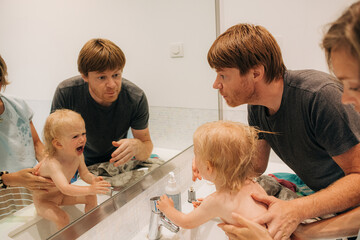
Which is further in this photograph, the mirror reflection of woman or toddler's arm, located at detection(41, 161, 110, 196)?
toddler's arm, located at detection(41, 161, 110, 196)

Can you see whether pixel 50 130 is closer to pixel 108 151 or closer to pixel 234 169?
pixel 108 151

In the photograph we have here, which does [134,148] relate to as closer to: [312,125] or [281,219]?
[281,219]

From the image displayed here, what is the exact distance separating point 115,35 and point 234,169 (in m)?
0.64

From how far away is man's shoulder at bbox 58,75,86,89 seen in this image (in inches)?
28.8

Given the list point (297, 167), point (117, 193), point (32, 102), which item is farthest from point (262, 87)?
point (32, 102)

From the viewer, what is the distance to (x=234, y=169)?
0.78 meters

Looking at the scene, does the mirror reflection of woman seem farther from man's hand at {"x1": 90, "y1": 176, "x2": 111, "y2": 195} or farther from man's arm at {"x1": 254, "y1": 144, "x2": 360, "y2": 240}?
man's arm at {"x1": 254, "y1": 144, "x2": 360, "y2": 240}

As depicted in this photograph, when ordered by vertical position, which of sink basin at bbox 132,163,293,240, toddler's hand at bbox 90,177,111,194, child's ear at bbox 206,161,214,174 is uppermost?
child's ear at bbox 206,161,214,174

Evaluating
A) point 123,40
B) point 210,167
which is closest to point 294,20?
point 123,40

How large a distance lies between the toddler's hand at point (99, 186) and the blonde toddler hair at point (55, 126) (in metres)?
0.21

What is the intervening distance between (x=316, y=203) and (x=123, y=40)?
911 millimetres

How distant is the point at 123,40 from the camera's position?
0.97 metres

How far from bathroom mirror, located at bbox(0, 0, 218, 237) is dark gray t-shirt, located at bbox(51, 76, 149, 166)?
0.12 ft

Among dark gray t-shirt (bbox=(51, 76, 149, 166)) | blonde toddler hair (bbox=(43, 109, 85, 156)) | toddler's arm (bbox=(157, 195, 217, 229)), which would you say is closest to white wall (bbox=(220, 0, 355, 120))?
dark gray t-shirt (bbox=(51, 76, 149, 166))
